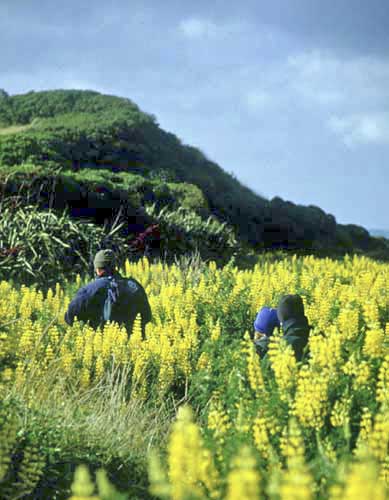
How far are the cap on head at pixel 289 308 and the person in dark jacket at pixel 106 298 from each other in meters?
2.19

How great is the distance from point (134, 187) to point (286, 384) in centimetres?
1498

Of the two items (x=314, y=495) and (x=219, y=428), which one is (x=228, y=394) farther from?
(x=314, y=495)

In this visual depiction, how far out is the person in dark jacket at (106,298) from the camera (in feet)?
23.3

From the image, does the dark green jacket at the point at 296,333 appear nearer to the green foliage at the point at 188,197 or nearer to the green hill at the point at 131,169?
the green hill at the point at 131,169

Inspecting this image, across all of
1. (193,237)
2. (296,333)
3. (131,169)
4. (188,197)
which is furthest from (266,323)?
(131,169)

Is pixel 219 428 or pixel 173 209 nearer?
pixel 219 428

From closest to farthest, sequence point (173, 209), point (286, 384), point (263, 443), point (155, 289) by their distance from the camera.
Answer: point (263, 443), point (286, 384), point (155, 289), point (173, 209)

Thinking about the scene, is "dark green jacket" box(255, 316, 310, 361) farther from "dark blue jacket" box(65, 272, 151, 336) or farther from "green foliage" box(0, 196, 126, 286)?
"green foliage" box(0, 196, 126, 286)

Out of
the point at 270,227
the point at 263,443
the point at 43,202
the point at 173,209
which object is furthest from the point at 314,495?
the point at 270,227

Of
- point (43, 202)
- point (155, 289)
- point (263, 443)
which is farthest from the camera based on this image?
point (43, 202)

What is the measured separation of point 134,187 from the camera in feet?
61.5

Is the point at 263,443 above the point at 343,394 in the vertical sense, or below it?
below

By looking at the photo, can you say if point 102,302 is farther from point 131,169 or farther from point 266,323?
point 131,169

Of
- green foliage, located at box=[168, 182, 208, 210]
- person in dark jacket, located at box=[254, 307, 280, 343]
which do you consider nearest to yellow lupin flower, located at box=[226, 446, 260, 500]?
person in dark jacket, located at box=[254, 307, 280, 343]
